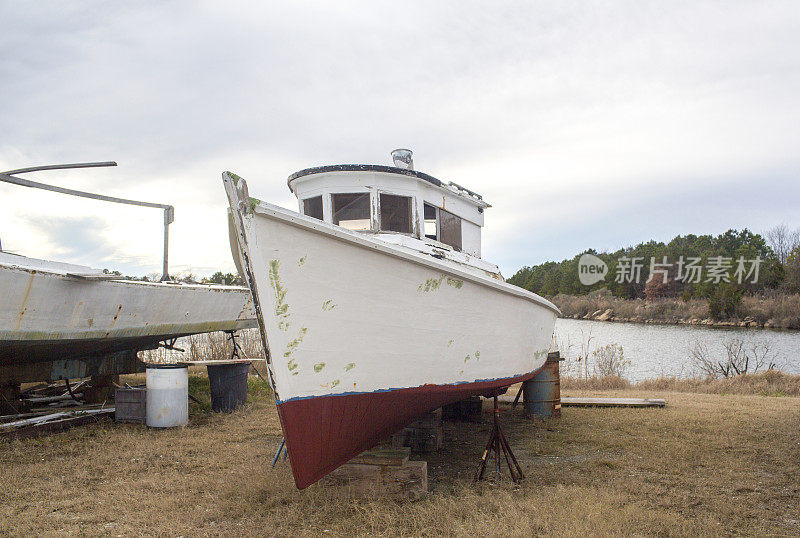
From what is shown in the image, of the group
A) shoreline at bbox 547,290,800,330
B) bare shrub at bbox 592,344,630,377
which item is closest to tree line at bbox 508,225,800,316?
shoreline at bbox 547,290,800,330

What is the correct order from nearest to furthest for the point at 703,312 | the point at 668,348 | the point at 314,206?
1. the point at 314,206
2. the point at 668,348
3. the point at 703,312

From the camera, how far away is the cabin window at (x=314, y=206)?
544cm

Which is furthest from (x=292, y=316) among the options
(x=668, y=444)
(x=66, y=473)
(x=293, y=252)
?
(x=668, y=444)

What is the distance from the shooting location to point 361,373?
12.6 feet

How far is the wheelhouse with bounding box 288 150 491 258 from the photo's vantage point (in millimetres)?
5340

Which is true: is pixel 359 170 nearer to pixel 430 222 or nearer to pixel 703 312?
pixel 430 222

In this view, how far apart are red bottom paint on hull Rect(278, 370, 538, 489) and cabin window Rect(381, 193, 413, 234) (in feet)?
5.73

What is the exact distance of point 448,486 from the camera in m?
4.66

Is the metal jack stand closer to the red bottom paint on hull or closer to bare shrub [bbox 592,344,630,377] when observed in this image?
the red bottom paint on hull

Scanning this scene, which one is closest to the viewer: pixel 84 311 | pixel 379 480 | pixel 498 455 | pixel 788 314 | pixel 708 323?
pixel 379 480

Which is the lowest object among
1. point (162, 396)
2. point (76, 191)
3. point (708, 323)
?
point (162, 396)

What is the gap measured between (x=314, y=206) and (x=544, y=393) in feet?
14.4

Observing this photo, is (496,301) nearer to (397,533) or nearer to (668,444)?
(397,533)

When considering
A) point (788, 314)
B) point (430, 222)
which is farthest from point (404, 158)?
point (788, 314)
